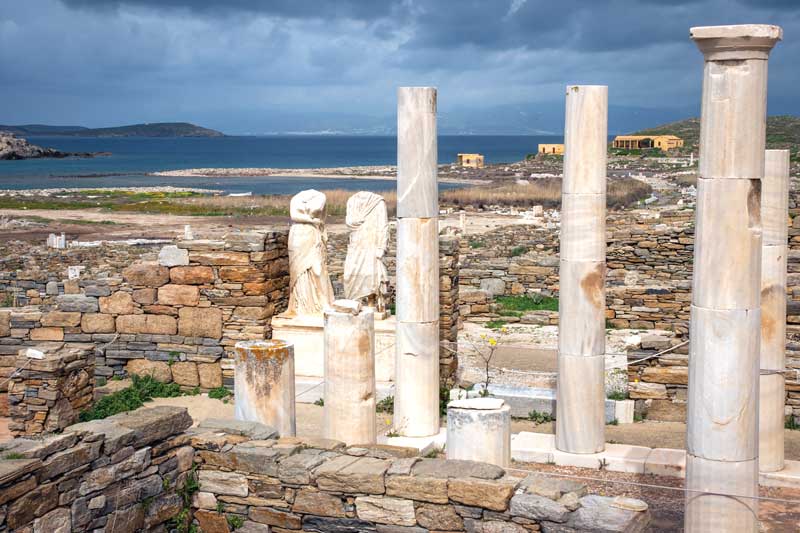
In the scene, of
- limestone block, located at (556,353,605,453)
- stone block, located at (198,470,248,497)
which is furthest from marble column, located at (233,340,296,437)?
limestone block, located at (556,353,605,453)

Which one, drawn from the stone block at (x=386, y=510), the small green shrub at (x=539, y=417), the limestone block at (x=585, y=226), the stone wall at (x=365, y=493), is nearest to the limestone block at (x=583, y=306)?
the limestone block at (x=585, y=226)

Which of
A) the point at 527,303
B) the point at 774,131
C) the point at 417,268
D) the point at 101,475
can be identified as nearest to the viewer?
the point at 101,475

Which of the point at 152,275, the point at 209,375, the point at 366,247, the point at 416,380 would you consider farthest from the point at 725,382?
the point at 152,275

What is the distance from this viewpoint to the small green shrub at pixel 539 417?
12.1 m

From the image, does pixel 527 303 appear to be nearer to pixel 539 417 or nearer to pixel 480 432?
pixel 539 417

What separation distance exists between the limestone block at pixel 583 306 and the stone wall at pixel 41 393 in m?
6.20

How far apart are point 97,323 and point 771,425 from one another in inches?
365

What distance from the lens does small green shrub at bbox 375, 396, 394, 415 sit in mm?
12781

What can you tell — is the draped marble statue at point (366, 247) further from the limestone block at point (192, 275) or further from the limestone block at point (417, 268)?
the limestone block at point (417, 268)

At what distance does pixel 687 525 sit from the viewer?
7.77 metres

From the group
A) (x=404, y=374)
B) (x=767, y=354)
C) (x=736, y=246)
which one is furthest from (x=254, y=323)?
(x=736, y=246)

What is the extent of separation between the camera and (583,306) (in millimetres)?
10180

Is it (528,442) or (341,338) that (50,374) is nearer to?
(341,338)

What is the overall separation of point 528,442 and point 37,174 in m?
97.6
